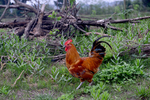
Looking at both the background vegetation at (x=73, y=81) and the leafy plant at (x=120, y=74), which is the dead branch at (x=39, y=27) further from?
the leafy plant at (x=120, y=74)

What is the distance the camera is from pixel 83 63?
134 inches

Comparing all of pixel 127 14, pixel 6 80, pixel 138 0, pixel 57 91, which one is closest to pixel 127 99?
pixel 57 91

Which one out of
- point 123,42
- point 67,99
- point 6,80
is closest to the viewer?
point 67,99

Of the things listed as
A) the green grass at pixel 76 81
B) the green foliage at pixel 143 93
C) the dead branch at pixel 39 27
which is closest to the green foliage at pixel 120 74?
the green grass at pixel 76 81

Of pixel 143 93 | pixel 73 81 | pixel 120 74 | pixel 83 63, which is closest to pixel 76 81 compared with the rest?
pixel 73 81

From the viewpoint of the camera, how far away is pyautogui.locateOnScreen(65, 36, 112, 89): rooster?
131 inches

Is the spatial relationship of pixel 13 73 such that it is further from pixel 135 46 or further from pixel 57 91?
pixel 135 46

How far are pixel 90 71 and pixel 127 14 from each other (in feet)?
18.1

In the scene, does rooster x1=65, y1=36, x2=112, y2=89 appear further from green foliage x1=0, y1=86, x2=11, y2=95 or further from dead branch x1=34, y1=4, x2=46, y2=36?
dead branch x1=34, y1=4, x2=46, y2=36

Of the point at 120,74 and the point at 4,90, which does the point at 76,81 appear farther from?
the point at 4,90

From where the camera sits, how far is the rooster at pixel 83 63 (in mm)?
3327

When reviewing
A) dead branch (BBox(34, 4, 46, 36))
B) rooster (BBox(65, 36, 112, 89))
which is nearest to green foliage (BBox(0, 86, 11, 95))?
rooster (BBox(65, 36, 112, 89))

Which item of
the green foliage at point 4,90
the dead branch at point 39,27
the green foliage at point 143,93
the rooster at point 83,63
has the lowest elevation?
the green foliage at point 4,90

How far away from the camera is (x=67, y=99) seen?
2.84m
